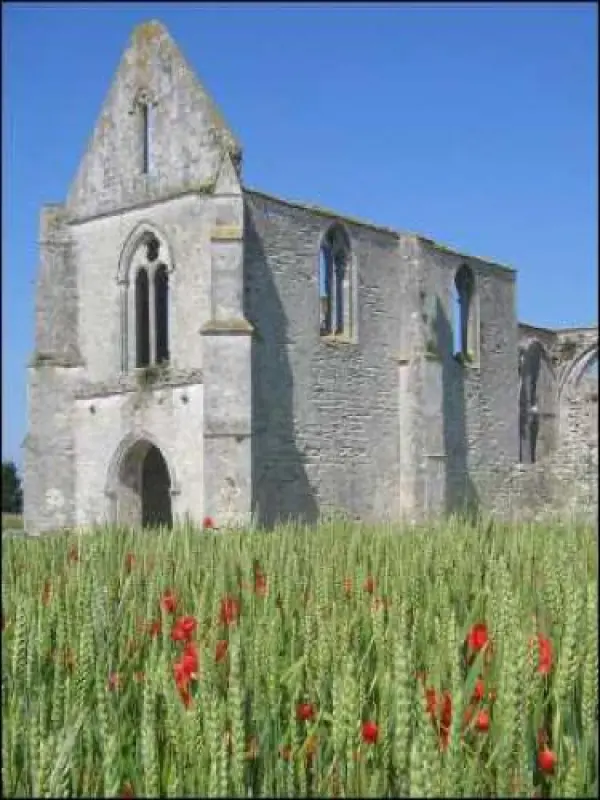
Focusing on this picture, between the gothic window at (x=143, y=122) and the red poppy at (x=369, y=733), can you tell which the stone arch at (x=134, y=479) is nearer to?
the gothic window at (x=143, y=122)

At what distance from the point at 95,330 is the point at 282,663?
1699 centimetres

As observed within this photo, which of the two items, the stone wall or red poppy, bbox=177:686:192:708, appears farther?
the stone wall

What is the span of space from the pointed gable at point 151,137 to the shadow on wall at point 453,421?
19.8ft

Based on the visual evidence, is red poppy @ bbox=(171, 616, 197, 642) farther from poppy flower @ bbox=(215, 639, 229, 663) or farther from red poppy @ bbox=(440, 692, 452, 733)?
red poppy @ bbox=(440, 692, 452, 733)

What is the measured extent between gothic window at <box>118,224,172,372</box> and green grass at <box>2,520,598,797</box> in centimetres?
1434

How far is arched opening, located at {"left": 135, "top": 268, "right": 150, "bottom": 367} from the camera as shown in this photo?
20031 millimetres

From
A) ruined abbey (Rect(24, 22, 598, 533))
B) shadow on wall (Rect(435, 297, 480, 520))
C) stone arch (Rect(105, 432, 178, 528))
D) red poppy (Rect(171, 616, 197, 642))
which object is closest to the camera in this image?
red poppy (Rect(171, 616, 197, 642))

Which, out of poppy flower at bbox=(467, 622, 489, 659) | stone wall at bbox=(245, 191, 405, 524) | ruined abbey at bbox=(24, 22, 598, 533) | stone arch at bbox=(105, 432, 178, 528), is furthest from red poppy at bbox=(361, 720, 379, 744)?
stone arch at bbox=(105, 432, 178, 528)

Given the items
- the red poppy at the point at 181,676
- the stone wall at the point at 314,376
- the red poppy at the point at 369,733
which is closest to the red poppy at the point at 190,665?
the red poppy at the point at 181,676

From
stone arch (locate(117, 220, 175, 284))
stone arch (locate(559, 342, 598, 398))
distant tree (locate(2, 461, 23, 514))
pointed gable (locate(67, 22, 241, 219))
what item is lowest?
distant tree (locate(2, 461, 23, 514))

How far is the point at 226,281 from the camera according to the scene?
18.2 meters

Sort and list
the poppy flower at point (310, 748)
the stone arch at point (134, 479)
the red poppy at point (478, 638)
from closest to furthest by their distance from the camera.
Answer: the poppy flower at point (310, 748) < the red poppy at point (478, 638) < the stone arch at point (134, 479)

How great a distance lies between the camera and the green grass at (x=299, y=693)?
271cm

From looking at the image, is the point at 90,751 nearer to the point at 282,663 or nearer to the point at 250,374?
the point at 282,663
